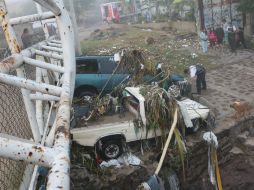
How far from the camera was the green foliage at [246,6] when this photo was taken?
61.1 ft

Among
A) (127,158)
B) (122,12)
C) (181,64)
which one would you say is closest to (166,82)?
(127,158)

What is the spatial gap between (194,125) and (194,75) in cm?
364

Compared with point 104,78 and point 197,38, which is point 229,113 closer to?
point 104,78

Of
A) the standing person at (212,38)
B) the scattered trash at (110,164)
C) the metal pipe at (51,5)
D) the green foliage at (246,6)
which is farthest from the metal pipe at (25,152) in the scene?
the standing person at (212,38)

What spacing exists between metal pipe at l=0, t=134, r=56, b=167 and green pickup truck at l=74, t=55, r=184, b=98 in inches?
420

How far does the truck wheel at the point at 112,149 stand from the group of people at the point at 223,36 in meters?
11.4

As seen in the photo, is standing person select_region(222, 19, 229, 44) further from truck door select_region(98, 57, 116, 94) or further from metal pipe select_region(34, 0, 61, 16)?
metal pipe select_region(34, 0, 61, 16)

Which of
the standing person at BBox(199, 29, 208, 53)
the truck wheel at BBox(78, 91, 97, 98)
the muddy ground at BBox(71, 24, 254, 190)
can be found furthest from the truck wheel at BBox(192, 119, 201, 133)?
the standing person at BBox(199, 29, 208, 53)

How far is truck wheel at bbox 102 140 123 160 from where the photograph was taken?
900 centimetres

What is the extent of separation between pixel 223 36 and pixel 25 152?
798 inches

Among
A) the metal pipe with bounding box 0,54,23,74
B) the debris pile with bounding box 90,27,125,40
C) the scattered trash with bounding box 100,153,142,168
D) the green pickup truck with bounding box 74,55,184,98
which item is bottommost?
the scattered trash with bounding box 100,153,142,168

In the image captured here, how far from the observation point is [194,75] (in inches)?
518

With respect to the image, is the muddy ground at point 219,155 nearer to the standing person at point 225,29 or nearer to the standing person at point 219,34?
the standing person at point 225,29

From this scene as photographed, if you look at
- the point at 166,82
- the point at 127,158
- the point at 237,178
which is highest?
the point at 166,82
